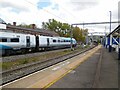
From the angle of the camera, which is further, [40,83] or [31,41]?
[31,41]

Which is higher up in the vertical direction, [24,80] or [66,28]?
[66,28]

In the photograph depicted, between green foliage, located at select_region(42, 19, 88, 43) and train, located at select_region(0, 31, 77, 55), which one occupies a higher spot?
green foliage, located at select_region(42, 19, 88, 43)

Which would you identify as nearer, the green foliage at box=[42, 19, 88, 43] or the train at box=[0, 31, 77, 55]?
the train at box=[0, 31, 77, 55]

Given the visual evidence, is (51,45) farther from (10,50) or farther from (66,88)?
(66,88)

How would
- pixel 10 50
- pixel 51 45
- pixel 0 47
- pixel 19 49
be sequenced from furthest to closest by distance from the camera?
pixel 51 45 → pixel 19 49 → pixel 10 50 → pixel 0 47

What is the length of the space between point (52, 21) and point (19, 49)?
86054 millimetres

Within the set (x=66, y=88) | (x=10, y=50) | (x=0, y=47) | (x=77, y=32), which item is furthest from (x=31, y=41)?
(x=77, y=32)

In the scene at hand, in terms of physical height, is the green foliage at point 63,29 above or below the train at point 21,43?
above

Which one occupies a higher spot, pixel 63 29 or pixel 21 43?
pixel 63 29

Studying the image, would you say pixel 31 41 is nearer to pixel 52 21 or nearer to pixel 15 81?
pixel 15 81

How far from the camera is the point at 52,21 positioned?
388ft

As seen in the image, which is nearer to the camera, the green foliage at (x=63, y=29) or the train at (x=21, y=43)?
the train at (x=21, y=43)

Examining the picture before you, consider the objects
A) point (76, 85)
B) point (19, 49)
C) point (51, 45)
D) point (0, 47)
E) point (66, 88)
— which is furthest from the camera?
point (51, 45)

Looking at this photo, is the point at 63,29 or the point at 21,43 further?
the point at 63,29
